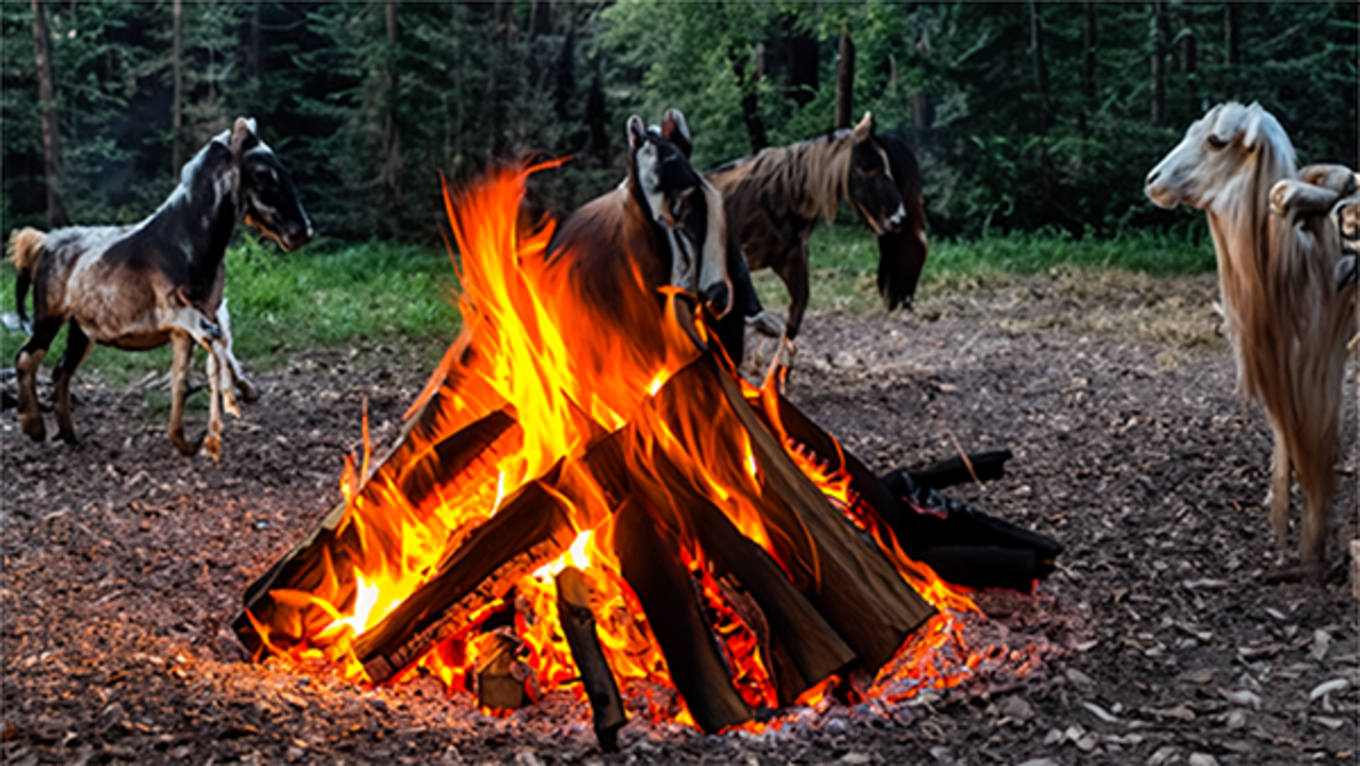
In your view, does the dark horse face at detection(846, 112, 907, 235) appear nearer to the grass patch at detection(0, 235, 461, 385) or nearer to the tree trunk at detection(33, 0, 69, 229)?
the grass patch at detection(0, 235, 461, 385)

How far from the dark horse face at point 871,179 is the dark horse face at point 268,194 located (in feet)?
11.2

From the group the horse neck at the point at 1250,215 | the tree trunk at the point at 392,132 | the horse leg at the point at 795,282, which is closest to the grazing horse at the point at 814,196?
the horse leg at the point at 795,282

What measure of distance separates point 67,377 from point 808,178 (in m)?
4.51

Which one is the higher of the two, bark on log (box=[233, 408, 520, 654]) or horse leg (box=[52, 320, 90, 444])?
bark on log (box=[233, 408, 520, 654])

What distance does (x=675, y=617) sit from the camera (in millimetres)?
3100

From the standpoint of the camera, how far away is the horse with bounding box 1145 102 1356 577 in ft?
12.3

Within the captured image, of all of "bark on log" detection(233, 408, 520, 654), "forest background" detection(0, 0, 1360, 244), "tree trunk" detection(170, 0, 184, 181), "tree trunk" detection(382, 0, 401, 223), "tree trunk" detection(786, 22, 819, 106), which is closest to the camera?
"bark on log" detection(233, 408, 520, 654)

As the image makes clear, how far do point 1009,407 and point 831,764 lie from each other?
4828 mm

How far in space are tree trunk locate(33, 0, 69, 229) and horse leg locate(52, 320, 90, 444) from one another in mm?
12661

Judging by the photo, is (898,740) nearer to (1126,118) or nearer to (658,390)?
(658,390)

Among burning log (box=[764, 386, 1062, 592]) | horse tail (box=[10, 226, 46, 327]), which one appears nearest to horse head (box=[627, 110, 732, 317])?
burning log (box=[764, 386, 1062, 592])

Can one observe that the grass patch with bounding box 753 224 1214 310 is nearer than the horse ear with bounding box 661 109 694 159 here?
No

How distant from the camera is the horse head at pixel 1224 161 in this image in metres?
3.73

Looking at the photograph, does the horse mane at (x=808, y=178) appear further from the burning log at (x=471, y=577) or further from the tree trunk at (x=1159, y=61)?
the tree trunk at (x=1159, y=61)
